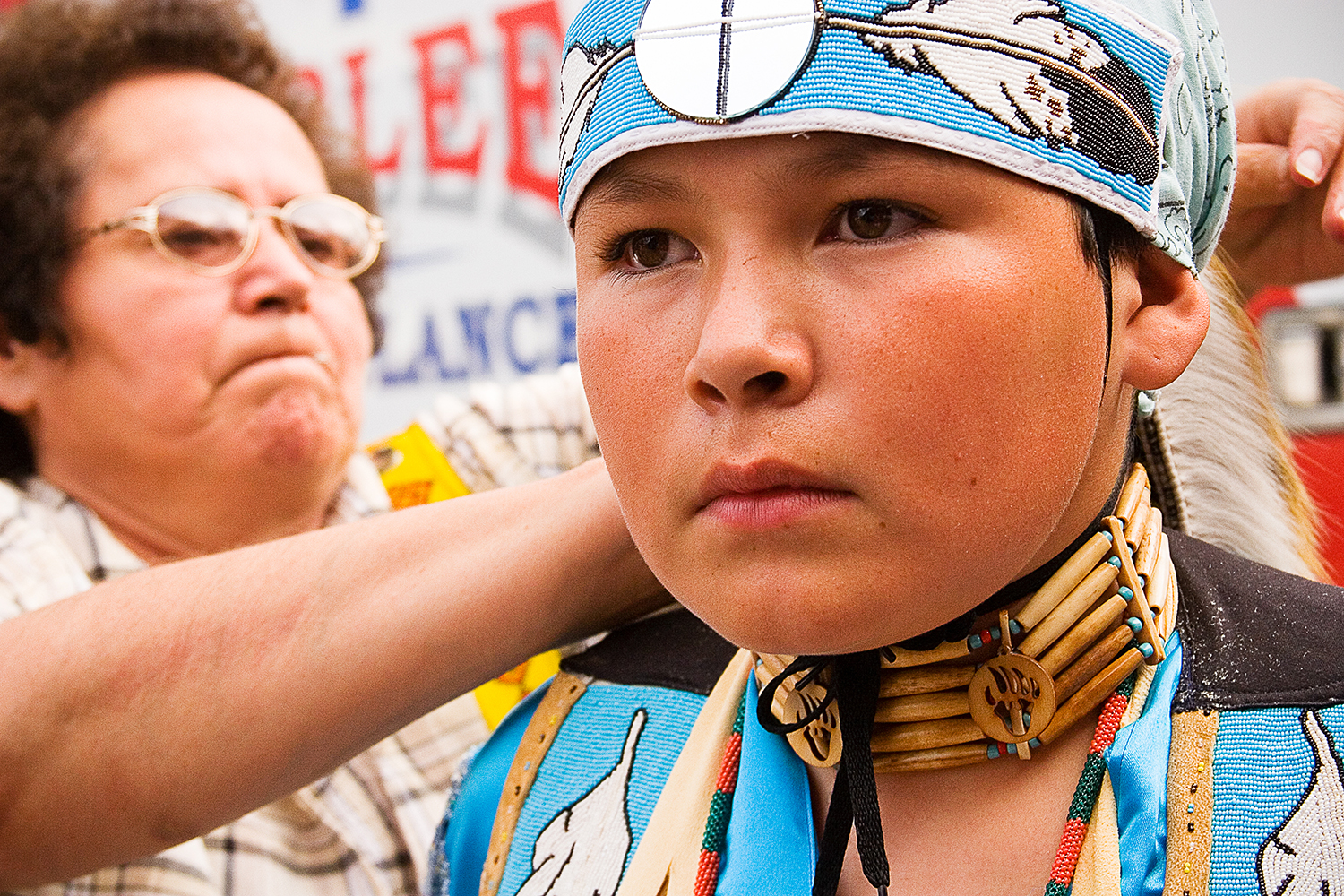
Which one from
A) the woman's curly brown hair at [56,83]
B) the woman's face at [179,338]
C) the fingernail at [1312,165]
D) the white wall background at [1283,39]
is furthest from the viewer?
the white wall background at [1283,39]

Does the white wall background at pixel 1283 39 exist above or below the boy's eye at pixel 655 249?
above

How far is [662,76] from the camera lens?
0.84 m

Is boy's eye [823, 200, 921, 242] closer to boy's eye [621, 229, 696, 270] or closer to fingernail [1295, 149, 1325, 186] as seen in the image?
boy's eye [621, 229, 696, 270]

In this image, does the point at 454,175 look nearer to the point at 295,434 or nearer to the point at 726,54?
the point at 295,434

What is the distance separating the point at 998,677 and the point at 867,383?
284 millimetres

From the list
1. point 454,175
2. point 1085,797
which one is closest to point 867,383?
point 1085,797

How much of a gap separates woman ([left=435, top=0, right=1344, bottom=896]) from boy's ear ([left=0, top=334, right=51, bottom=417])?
59.1 inches

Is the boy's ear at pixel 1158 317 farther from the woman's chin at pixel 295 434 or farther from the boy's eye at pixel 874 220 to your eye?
the woman's chin at pixel 295 434

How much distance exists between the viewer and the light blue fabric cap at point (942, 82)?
785mm

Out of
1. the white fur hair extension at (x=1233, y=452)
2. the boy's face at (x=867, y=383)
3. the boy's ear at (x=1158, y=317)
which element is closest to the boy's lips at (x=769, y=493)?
the boy's face at (x=867, y=383)

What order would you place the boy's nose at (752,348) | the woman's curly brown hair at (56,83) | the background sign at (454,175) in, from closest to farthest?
1. the boy's nose at (752,348)
2. the woman's curly brown hair at (56,83)
3. the background sign at (454,175)

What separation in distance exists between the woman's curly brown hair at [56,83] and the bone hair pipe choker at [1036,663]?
1.70 meters

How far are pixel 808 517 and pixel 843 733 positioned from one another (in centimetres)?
23

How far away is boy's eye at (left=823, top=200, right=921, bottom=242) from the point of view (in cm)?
80
